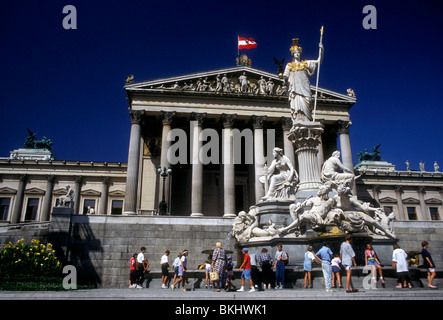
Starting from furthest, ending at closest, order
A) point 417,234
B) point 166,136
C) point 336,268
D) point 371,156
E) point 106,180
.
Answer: point 371,156
point 106,180
point 166,136
point 417,234
point 336,268

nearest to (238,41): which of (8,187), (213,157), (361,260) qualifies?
(213,157)

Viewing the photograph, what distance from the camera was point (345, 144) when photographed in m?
37.5

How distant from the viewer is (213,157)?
39.7m

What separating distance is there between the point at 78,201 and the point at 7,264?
3340 cm

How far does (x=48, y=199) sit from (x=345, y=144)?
3826cm

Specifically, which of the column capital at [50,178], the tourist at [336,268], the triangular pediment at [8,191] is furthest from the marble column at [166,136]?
the triangular pediment at [8,191]

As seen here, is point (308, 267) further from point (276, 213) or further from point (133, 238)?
point (133, 238)

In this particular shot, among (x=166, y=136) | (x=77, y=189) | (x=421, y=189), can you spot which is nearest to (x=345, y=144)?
(x=166, y=136)

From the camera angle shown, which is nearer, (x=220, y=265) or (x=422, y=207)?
(x=220, y=265)

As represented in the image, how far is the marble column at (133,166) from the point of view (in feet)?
104

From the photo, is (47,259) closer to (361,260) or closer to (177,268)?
(177,268)

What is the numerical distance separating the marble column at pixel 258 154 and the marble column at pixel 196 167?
17.7ft

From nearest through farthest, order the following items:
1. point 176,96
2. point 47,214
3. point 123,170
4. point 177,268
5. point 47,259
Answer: point 177,268, point 47,259, point 176,96, point 47,214, point 123,170

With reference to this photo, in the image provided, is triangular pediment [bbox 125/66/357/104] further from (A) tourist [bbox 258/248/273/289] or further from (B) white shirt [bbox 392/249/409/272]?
(B) white shirt [bbox 392/249/409/272]
